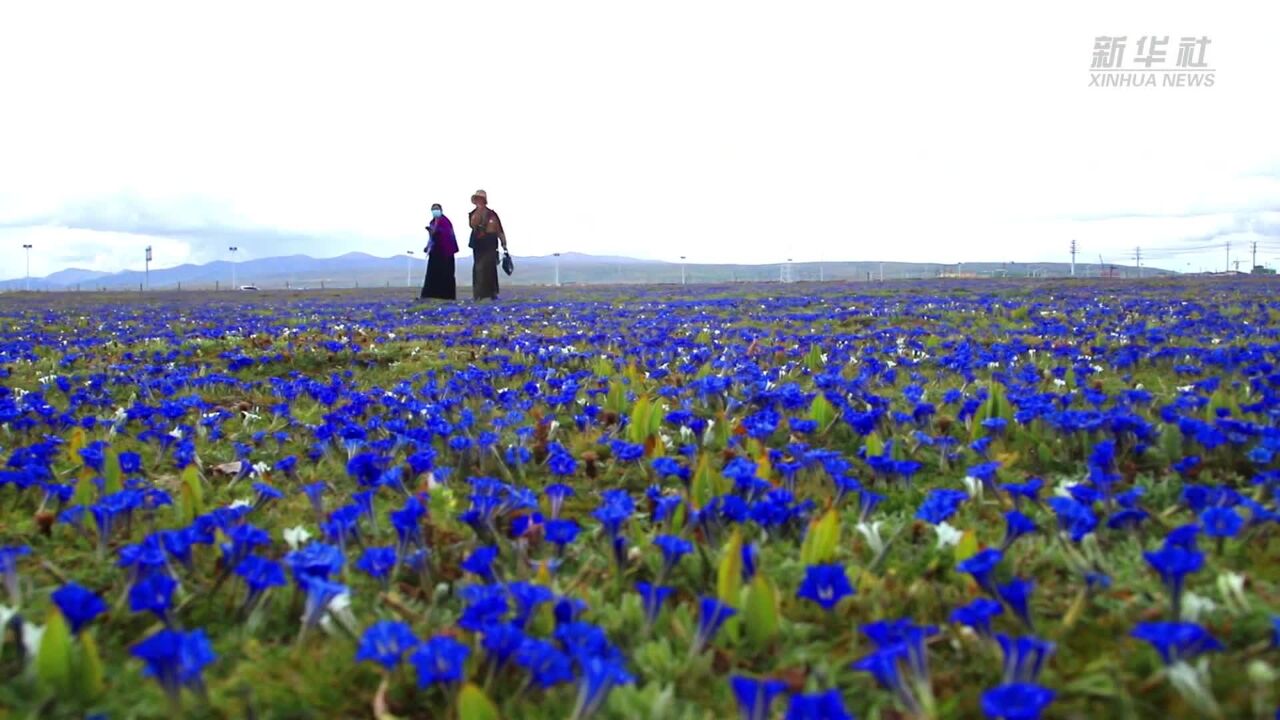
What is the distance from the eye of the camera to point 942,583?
296 cm

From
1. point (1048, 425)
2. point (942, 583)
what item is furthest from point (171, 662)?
point (1048, 425)

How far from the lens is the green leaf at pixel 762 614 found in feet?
8.39

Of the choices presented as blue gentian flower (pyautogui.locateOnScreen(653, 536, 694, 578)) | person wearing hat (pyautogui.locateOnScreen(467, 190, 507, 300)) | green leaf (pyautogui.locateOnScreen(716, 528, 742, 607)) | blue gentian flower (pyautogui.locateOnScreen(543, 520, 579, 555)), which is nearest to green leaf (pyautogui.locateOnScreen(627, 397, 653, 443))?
blue gentian flower (pyautogui.locateOnScreen(543, 520, 579, 555))

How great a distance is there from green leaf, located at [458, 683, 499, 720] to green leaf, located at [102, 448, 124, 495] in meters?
2.83

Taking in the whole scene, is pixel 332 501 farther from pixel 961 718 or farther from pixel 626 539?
pixel 961 718

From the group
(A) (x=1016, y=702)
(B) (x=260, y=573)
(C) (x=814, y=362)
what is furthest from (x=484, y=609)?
(C) (x=814, y=362)

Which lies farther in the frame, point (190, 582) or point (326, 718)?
point (190, 582)

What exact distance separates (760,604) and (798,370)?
5.50 meters

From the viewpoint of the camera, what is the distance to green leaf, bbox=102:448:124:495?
13.3 ft

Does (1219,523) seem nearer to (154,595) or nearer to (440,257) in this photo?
(154,595)

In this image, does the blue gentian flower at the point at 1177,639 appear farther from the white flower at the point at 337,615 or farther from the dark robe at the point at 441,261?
the dark robe at the point at 441,261

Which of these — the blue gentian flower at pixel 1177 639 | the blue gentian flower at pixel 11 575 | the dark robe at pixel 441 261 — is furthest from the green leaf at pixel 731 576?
the dark robe at pixel 441 261

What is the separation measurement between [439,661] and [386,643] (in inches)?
8.7

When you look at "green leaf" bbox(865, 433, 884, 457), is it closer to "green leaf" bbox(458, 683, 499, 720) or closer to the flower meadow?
the flower meadow
